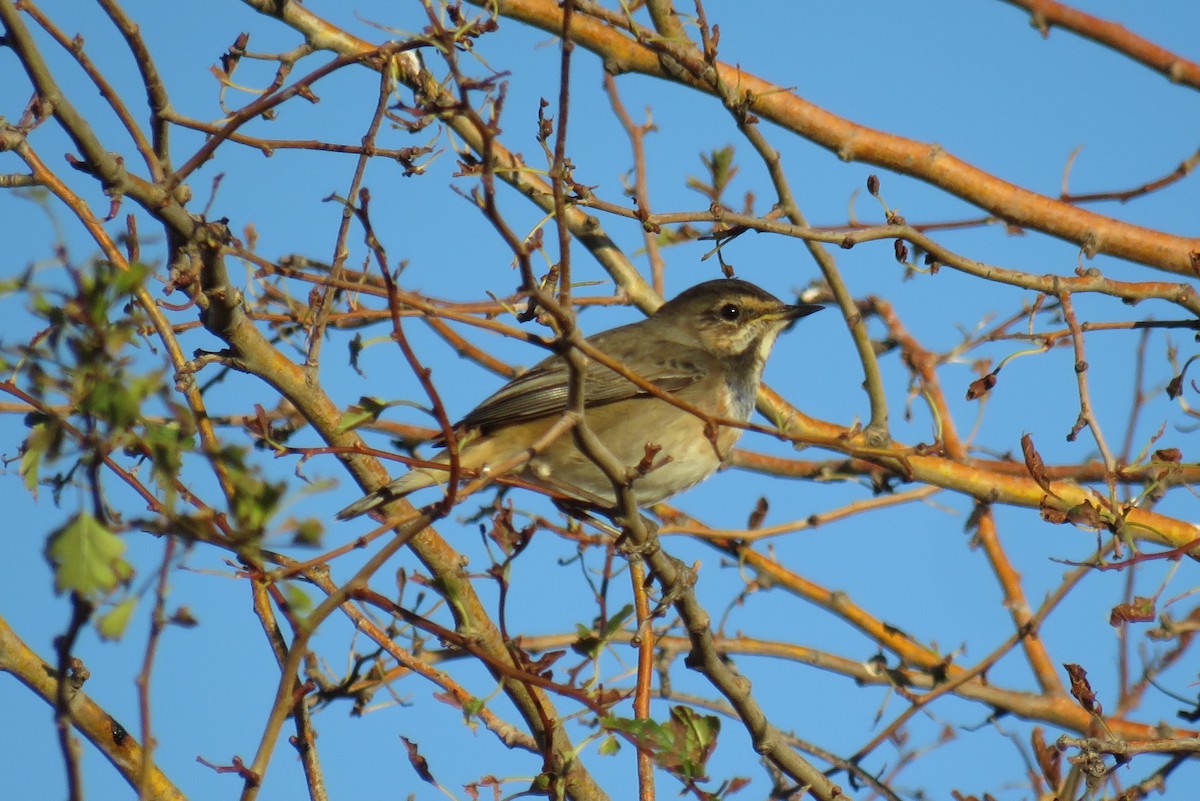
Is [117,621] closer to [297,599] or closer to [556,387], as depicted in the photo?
[297,599]

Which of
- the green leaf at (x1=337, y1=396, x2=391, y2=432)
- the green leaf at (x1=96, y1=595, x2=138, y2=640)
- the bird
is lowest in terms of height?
the green leaf at (x1=96, y1=595, x2=138, y2=640)

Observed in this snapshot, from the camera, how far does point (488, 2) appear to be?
15.0 feet

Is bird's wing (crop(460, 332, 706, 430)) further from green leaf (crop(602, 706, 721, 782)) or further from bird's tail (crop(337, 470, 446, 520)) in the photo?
green leaf (crop(602, 706, 721, 782))

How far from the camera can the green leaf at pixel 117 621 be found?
2.39 m

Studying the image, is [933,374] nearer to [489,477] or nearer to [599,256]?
[599,256]

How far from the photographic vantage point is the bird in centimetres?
701

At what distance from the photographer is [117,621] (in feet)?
7.86

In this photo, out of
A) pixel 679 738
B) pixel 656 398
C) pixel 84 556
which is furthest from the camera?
pixel 656 398

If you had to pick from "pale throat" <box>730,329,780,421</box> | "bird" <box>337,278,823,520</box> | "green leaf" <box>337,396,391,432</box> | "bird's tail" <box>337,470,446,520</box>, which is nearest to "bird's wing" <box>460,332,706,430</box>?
"bird" <box>337,278,823,520</box>

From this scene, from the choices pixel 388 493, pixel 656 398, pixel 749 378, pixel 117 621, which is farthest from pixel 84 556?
pixel 749 378

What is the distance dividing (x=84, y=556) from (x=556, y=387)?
490cm

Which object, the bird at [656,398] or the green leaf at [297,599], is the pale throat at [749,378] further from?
Answer: the green leaf at [297,599]

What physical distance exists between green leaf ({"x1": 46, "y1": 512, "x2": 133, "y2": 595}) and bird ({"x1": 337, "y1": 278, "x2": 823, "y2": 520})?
361cm

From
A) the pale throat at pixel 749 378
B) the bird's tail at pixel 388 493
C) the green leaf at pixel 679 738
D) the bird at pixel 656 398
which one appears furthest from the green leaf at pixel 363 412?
the pale throat at pixel 749 378
